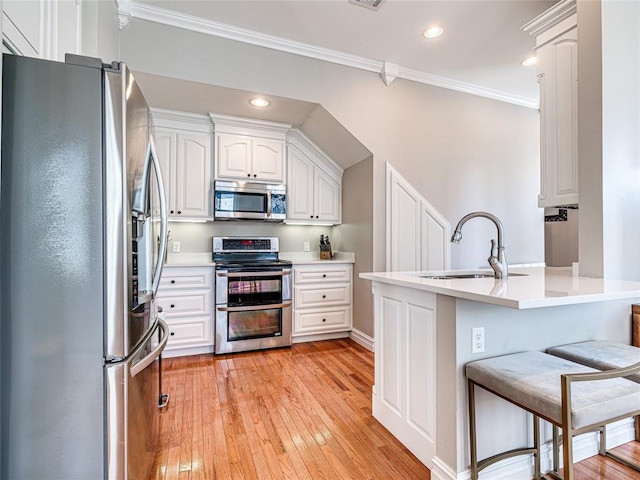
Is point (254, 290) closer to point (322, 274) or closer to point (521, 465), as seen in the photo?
point (322, 274)

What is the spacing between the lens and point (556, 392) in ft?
3.73

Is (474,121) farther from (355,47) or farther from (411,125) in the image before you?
(355,47)

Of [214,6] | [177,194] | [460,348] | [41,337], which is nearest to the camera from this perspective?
[41,337]

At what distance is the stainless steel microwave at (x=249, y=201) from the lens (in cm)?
350

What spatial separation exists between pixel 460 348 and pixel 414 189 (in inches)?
93.4

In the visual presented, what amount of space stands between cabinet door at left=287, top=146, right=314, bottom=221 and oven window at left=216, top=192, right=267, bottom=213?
0.35m

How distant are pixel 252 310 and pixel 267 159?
5.65ft

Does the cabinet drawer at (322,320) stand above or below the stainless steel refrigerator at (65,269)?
below

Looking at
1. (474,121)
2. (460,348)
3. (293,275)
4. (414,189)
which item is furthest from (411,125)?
(460,348)

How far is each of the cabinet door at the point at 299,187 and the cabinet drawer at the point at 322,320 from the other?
44.9 inches

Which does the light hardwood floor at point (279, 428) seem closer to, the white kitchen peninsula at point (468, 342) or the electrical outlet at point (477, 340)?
the white kitchen peninsula at point (468, 342)

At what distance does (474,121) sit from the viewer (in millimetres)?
3928

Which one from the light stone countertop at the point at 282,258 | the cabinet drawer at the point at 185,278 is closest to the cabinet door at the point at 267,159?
the light stone countertop at the point at 282,258

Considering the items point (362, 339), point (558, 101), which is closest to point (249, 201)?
point (362, 339)
